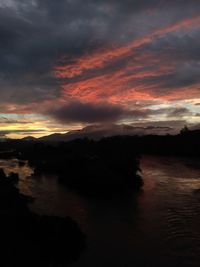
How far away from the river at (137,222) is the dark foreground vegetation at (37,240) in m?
1.38

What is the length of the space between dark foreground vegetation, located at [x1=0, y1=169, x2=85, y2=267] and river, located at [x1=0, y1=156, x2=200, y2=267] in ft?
4.51

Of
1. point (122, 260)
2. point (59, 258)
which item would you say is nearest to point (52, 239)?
point (59, 258)

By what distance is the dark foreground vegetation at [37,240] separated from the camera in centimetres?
2039

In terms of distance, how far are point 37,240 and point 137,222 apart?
14417mm

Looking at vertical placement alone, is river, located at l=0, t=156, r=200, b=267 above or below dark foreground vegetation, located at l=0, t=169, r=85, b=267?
below

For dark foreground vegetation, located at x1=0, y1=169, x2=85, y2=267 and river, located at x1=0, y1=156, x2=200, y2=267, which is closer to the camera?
dark foreground vegetation, located at x1=0, y1=169, x2=85, y2=267

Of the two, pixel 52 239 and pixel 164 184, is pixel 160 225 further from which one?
pixel 164 184

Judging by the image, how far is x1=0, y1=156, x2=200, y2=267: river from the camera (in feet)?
83.9

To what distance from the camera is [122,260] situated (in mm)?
25016

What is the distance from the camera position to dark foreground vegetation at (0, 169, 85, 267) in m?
20.4

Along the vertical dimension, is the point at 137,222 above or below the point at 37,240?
below

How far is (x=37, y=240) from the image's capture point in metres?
24.1

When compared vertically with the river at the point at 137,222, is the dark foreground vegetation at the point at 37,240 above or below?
above

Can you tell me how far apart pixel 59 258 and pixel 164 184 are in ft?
127
